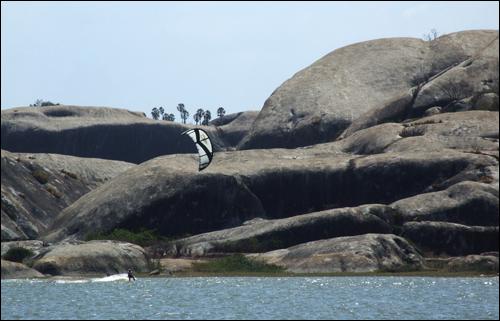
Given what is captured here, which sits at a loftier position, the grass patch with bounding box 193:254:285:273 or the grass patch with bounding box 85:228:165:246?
the grass patch with bounding box 85:228:165:246

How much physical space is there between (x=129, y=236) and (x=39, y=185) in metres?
23.0

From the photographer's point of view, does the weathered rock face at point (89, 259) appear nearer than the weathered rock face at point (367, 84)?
Yes

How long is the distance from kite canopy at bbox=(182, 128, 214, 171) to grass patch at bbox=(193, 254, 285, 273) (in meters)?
9.35

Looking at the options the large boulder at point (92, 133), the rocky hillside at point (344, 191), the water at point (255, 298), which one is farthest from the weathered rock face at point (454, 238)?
the large boulder at point (92, 133)

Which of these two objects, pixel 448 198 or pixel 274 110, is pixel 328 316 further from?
pixel 274 110

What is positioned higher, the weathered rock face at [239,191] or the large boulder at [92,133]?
the large boulder at [92,133]

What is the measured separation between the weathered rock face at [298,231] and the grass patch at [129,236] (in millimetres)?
5017

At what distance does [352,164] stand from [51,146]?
69074 millimetres

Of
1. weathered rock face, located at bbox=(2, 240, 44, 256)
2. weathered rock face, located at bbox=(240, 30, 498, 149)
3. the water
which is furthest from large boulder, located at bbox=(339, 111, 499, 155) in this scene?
weathered rock face, located at bbox=(2, 240, 44, 256)

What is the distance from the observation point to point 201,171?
4085 inches

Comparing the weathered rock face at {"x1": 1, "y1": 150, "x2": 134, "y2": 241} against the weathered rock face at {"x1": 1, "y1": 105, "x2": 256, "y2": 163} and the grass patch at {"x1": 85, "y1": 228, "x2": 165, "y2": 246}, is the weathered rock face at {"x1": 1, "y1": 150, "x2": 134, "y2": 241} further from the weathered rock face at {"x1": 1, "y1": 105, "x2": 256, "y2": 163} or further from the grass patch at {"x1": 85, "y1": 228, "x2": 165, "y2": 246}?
the weathered rock face at {"x1": 1, "y1": 105, "x2": 256, "y2": 163}

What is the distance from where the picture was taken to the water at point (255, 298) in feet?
157

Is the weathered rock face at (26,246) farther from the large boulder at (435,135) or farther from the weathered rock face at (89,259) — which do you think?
the large boulder at (435,135)

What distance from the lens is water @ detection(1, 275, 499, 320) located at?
47812mm
